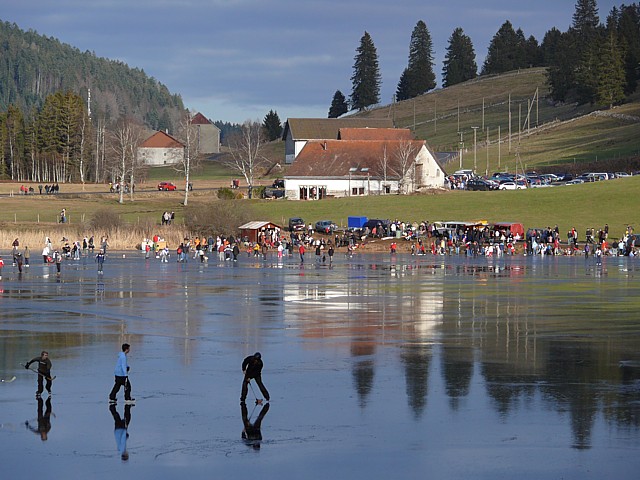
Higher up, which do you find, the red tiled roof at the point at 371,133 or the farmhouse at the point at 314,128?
the farmhouse at the point at 314,128

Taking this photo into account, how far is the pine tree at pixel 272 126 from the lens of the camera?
184 meters

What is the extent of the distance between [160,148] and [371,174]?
79543mm

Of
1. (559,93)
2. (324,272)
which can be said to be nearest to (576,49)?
(559,93)

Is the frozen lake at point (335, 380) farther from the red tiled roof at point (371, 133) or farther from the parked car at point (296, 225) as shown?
the red tiled roof at point (371, 133)

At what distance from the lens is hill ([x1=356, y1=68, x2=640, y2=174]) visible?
12444 centimetres

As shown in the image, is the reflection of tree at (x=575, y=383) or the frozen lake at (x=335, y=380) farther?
the reflection of tree at (x=575, y=383)

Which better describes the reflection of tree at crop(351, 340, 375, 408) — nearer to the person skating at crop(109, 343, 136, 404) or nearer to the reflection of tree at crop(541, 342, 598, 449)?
the reflection of tree at crop(541, 342, 598, 449)

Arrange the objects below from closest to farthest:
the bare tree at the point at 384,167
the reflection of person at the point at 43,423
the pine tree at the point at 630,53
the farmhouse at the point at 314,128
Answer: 1. the reflection of person at the point at 43,423
2. the bare tree at the point at 384,167
3. the farmhouse at the point at 314,128
4. the pine tree at the point at 630,53

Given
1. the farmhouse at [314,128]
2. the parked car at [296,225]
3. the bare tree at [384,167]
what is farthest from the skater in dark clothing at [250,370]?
the farmhouse at [314,128]

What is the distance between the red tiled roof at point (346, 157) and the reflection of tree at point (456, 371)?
7816 centimetres

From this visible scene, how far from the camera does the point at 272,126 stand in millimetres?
186625

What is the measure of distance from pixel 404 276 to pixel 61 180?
103 metres

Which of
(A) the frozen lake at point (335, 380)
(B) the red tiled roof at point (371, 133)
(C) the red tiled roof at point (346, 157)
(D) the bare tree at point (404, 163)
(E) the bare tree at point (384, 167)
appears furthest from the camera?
(B) the red tiled roof at point (371, 133)

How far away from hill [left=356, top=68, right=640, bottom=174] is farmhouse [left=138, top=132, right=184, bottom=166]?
3701 cm
